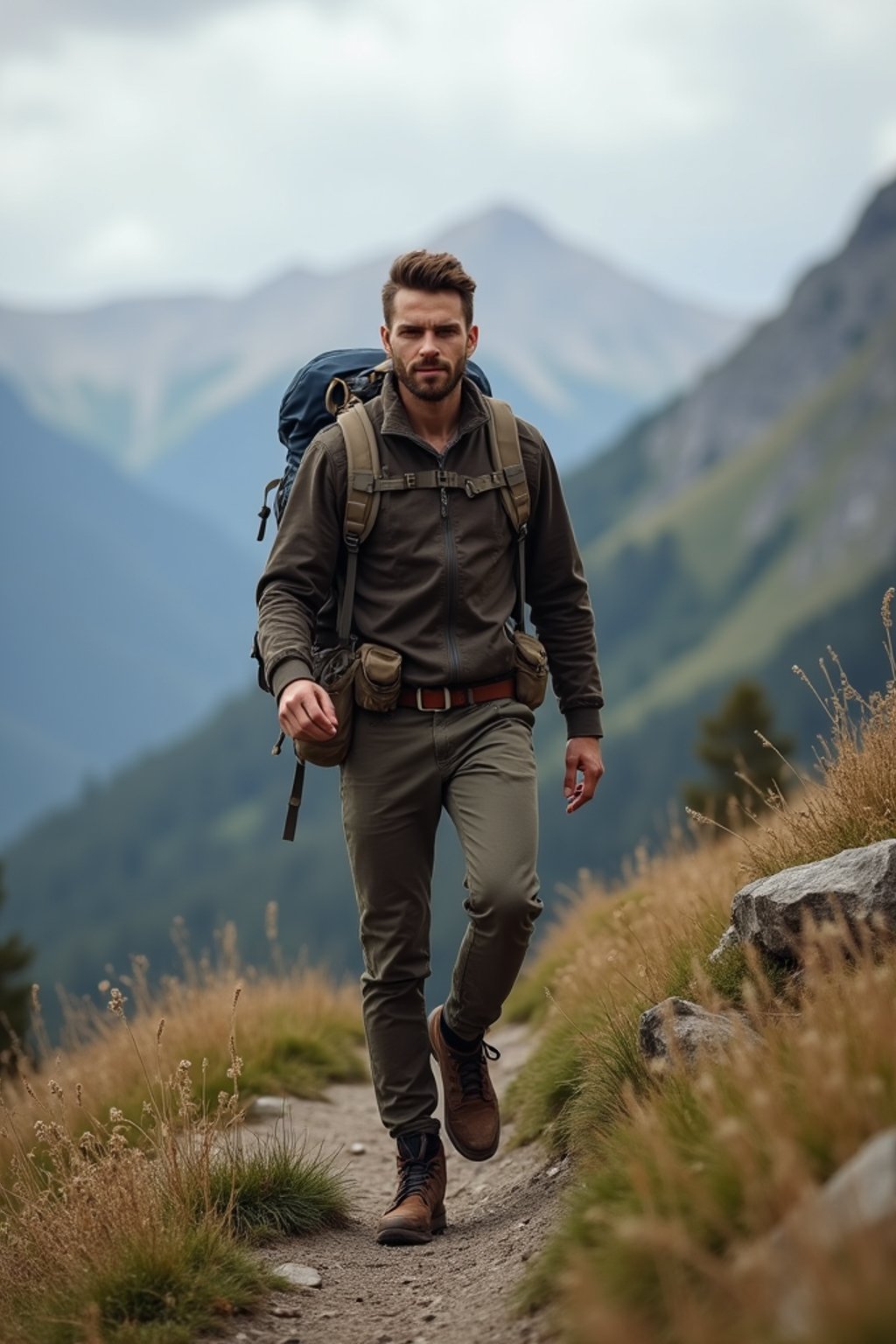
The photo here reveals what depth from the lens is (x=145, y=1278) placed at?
4.26m

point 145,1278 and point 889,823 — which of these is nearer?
point 145,1278

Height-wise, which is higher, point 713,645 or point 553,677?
point 713,645

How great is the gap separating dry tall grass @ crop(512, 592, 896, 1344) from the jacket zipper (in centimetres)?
127

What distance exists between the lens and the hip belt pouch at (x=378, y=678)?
5211mm

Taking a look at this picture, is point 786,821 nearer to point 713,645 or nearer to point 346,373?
point 346,373

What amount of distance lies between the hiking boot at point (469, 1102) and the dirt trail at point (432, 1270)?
8.7 inches

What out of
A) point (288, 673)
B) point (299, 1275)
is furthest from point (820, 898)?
point (299, 1275)

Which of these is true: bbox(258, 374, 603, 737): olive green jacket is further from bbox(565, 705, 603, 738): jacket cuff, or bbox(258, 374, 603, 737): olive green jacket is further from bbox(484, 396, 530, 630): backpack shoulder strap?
bbox(565, 705, 603, 738): jacket cuff

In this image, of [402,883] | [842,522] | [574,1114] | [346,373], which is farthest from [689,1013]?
[842,522]

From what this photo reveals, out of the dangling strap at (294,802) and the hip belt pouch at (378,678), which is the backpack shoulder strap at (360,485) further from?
the dangling strap at (294,802)

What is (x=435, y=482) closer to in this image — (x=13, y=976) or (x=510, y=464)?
(x=510, y=464)

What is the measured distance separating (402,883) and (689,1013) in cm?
115

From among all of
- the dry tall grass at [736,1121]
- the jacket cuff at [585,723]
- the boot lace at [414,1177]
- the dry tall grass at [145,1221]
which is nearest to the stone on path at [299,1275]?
the dry tall grass at [145,1221]

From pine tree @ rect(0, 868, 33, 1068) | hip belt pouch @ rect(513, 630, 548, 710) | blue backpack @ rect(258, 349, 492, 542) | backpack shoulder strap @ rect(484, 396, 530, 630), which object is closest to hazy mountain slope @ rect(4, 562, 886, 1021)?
pine tree @ rect(0, 868, 33, 1068)
